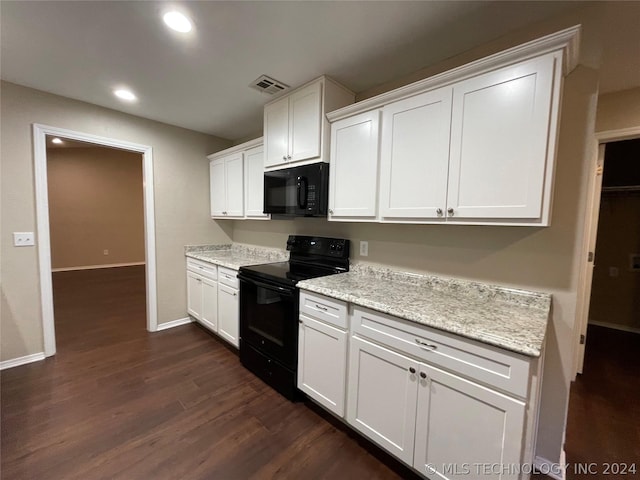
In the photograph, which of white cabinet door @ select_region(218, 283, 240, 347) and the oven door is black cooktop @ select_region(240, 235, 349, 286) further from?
white cabinet door @ select_region(218, 283, 240, 347)

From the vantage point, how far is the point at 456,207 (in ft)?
4.84

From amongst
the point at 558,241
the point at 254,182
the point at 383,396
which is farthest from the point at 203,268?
the point at 558,241

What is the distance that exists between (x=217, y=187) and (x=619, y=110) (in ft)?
12.9

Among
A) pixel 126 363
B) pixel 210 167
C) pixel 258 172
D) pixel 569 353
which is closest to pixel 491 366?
pixel 569 353

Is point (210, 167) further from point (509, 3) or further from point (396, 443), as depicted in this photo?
point (396, 443)

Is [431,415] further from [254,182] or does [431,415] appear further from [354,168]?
[254,182]

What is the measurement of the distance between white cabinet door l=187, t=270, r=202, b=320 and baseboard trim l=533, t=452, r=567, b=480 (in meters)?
3.18

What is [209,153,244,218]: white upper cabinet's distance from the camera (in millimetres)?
3092

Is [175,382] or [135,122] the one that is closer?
[175,382]

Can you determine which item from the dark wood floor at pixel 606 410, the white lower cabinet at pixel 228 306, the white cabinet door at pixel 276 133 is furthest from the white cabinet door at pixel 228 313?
the dark wood floor at pixel 606 410

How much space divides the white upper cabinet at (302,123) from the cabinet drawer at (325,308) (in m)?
1.08

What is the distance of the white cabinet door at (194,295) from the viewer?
315 centimetres

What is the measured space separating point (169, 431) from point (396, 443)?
144 centimetres

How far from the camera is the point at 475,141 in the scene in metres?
1.40
